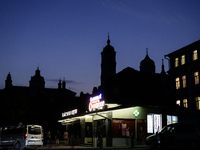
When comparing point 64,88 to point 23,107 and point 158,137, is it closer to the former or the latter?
point 23,107

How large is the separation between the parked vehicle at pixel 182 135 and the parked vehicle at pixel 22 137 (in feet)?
34.6

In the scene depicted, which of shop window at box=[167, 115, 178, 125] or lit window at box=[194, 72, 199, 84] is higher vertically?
lit window at box=[194, 72, 199, 84]

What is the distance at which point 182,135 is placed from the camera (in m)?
19.7

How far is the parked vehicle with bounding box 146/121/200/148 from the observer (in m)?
19.0

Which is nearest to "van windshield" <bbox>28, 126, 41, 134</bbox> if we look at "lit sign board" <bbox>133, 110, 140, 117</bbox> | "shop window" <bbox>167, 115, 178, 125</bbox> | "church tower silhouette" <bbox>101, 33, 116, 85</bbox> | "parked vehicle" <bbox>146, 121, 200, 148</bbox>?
"lit sign board" <bbox>133, 110, 140, 117</bbox>

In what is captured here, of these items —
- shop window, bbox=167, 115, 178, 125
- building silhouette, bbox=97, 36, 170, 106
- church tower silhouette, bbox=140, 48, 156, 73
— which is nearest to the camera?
shop window, bbox=167, 115, 178, 125

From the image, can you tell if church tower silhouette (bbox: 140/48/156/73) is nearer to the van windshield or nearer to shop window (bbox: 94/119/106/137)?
shop window (bbox: 94/119/106/137)

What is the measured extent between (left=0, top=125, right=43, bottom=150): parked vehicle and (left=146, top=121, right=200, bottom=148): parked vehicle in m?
10.5

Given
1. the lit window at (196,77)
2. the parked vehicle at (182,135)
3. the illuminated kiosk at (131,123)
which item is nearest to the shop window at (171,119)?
the illuminated kiosk at (131,123)

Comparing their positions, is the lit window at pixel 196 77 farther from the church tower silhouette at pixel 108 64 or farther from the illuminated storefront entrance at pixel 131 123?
the church tower silhouette at pixel 108 64

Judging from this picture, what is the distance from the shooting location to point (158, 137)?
73.0 feet

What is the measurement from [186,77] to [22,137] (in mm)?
32486

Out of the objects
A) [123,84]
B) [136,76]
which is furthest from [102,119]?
[136,76]

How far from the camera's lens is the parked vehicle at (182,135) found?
1895 centimetres
